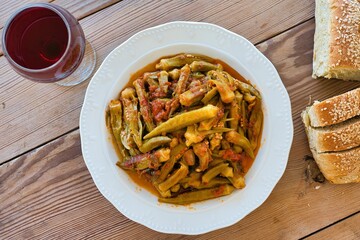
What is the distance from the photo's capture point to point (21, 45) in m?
2.23

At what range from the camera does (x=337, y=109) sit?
232cm

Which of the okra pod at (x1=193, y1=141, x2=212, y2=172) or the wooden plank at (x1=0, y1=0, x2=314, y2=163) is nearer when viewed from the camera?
the okra pod at (x1=193, y1=141, x2=212, y2=172)

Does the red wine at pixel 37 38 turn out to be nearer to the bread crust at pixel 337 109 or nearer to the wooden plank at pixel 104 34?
the wooden plank at pixel 104 34

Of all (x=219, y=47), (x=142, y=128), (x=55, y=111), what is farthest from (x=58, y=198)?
(x=219, y=47)

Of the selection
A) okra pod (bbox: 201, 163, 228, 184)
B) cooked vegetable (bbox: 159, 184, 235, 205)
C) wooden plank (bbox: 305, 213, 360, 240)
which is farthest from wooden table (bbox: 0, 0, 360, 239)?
okra pod (bbox: 201, 163, 228, 184)

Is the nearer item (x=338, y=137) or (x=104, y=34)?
(x=338, y=137)

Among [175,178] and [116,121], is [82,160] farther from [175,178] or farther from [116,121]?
[175,178]

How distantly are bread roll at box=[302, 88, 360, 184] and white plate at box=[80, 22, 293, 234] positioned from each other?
0.15 metres

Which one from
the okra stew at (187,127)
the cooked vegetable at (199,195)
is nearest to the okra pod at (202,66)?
the okra stew at (187,127)

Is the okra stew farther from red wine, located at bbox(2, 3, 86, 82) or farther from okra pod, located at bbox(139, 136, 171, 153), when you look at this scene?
red wine, located at bbox(2, 3, 86, 82)

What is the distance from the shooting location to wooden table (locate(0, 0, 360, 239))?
8.30 feet

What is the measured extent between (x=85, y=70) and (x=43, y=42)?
0.97ft

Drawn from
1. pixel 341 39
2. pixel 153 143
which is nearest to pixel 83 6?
pixel 153 143

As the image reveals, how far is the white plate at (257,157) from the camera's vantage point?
235cm
